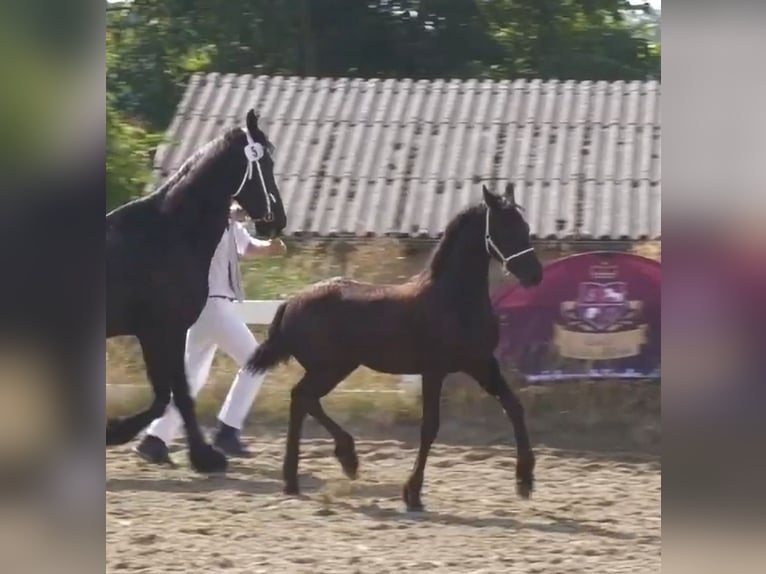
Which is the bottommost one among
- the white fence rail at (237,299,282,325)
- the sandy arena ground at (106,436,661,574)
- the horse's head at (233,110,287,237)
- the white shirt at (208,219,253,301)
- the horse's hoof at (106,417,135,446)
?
the sandy arena ground at (106,436,661,574)

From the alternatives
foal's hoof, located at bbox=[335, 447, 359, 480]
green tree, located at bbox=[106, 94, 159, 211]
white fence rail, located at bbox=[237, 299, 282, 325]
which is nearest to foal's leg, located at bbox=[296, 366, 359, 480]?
foal's hoof, located at bbox=[335, 447, 359, 480]

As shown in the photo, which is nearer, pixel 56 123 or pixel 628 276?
pixel 56 123

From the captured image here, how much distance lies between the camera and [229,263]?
243 inches

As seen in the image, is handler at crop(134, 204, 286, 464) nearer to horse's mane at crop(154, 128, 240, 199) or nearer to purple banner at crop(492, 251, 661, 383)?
horse's mane at crop(154, 128, 240, 199)

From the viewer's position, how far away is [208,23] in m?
6.07

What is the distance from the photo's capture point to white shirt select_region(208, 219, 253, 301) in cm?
611

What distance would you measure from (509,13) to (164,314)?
6.40ft

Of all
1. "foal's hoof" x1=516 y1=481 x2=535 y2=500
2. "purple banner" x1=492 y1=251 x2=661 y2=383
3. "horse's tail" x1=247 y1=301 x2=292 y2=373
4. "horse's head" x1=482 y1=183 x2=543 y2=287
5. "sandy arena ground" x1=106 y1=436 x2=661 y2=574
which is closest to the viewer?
"sandy arena ground" x1=106 y1=436 x2=661 y2=574

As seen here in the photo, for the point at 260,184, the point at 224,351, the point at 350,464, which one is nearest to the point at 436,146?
the point at 260,184

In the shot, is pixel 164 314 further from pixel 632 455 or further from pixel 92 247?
pixel 632 455

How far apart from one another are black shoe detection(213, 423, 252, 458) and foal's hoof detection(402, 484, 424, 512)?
2.29 feet

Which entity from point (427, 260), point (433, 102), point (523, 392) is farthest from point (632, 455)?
point (433, 102)

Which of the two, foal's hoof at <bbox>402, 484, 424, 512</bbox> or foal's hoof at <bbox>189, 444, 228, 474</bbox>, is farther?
foal's hoof at <bbox>189, 444, 228, 474</bbox>

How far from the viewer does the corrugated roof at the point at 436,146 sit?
6047 mm
